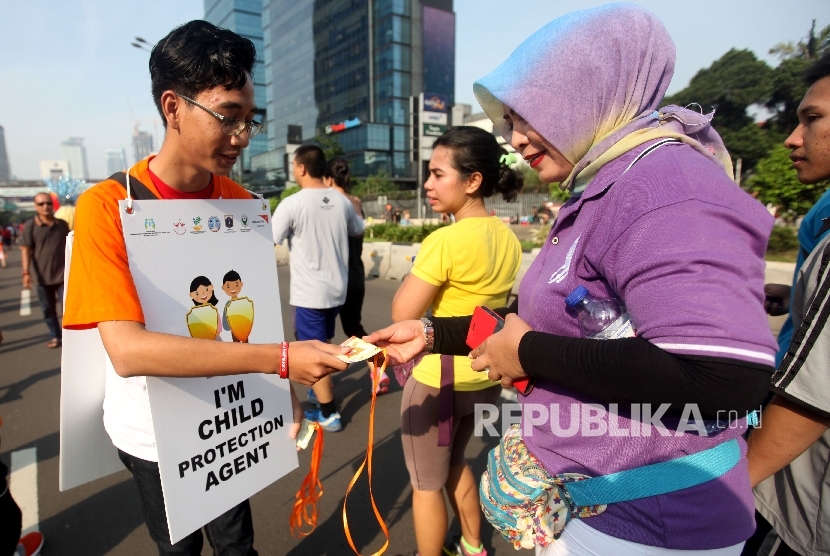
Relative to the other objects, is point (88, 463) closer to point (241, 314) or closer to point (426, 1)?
point (241, 314)

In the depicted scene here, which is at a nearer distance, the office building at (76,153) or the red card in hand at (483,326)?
the red card in hand at (483,326)

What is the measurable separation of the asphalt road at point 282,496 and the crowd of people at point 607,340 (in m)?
0.93

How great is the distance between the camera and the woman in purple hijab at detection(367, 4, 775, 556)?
2.57 ft

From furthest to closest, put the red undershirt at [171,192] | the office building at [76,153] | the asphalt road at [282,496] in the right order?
the office building at [76,153]
the asphalt road at [282,496]
the red undershirt at [171,192]

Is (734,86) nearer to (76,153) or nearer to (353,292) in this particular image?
(353,292)

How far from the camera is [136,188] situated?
4.74ft

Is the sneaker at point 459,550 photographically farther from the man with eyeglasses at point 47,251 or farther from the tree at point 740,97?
the tree at point 740,97

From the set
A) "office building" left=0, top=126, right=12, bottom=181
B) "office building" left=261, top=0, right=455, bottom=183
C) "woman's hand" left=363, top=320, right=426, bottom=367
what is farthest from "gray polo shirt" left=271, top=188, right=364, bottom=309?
"office building" left=0, top=126, right=12, bottom=181

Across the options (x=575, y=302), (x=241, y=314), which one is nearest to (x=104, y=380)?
(x=241, y=314)

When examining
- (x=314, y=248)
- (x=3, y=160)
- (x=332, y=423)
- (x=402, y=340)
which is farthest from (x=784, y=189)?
(x=3, y=160)

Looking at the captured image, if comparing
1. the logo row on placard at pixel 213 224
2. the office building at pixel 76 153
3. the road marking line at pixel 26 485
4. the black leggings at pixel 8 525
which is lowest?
the road marking line at pixel 26 485

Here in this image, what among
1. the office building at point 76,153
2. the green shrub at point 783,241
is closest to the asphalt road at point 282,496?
the green shrub at point 783,241

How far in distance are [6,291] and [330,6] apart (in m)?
76.2

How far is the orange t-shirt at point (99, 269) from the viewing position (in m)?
1.26
